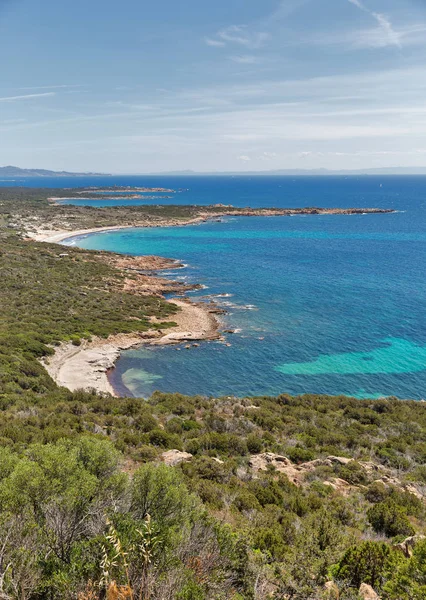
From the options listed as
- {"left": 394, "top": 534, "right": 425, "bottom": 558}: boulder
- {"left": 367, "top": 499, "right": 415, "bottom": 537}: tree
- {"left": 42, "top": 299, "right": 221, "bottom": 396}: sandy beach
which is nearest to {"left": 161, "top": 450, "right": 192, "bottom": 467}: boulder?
{"left": 367, "top": 499, "right": 415, "bottom": 537}: tree

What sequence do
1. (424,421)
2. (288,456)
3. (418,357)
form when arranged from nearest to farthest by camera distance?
(288,456) < (424,421) < (418,357)

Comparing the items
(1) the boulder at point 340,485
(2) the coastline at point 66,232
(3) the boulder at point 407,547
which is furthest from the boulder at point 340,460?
(2) the coastline at point 66,232

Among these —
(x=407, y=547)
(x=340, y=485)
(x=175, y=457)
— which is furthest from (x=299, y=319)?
(x=407, y=547)

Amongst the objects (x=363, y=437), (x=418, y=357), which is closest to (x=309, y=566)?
(x=363, y=437)

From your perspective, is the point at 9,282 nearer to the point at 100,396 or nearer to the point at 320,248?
the point at 100,396

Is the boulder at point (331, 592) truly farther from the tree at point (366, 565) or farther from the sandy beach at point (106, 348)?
the sandy beach at point (106, 348)

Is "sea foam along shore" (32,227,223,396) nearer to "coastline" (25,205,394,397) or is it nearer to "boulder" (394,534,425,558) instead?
"coastline" (25,205,394,397)
